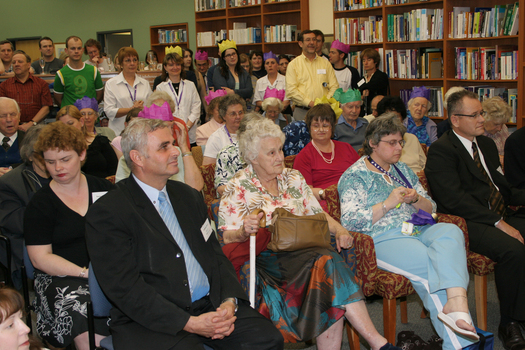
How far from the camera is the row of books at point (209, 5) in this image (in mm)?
9203

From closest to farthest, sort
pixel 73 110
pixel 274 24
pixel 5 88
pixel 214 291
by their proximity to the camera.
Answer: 1. pixel 214 291
2. pixel 73 110
3. pixel 5 88
4. pixel 274 24

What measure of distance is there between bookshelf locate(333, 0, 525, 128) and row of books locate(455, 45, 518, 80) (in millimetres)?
15

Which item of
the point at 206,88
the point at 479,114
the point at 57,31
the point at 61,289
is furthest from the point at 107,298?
the point at 57,31

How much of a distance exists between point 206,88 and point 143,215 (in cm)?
547

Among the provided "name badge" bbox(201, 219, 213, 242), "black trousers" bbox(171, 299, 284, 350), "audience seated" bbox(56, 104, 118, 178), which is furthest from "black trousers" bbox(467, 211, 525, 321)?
"audience seated" bbox(56, 104, 118, 178)

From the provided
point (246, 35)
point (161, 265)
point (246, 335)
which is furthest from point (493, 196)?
point (246, 35)

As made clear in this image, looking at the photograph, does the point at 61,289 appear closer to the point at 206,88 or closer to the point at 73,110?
the point at 73,110

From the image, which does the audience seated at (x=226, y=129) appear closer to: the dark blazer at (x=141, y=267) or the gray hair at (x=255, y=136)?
the gray hair at (x=255, y=136)

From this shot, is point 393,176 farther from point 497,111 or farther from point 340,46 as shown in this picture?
point 340,46

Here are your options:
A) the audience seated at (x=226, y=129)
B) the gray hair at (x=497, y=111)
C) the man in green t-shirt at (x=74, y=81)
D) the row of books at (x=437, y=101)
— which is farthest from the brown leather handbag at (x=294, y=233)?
the row of books at (x=437, y=101)

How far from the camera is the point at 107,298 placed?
75.3 inches

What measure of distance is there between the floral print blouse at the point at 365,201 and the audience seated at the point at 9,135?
9.02 feet

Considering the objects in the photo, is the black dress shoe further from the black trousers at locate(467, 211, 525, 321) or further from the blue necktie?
the blue necktie

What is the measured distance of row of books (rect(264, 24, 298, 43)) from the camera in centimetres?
828
